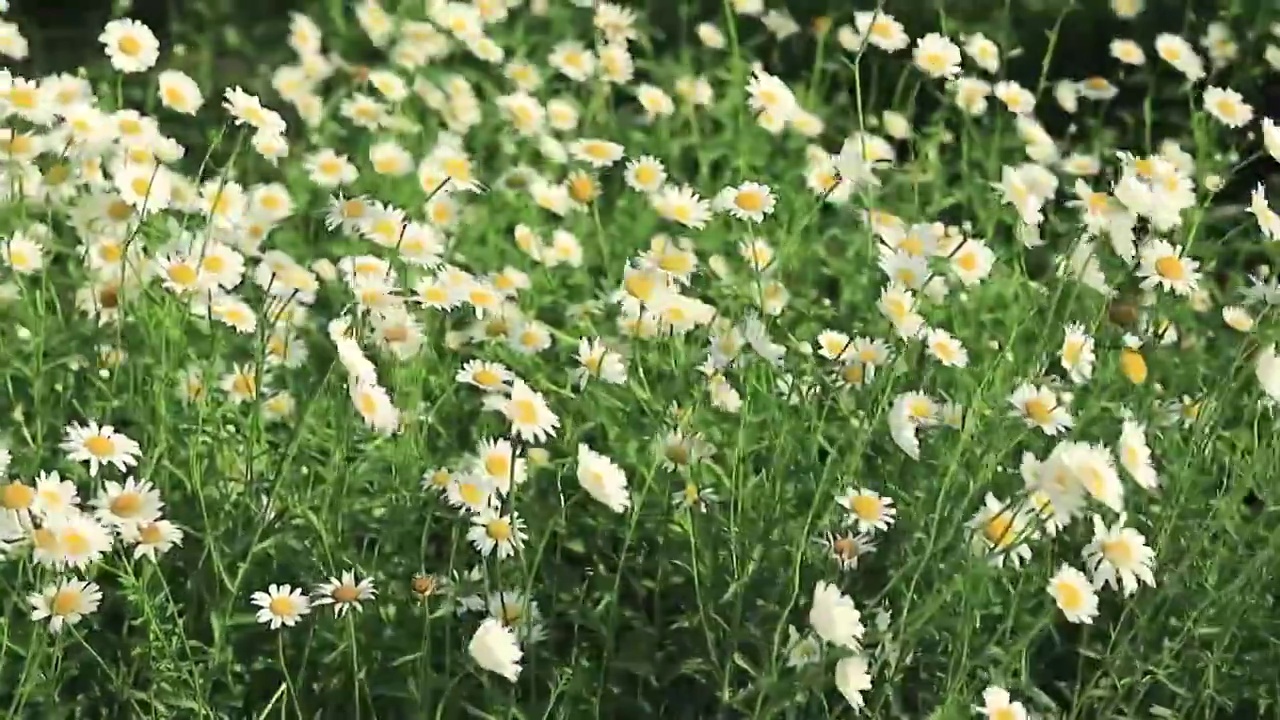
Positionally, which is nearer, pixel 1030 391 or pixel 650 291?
pixel 1030 391

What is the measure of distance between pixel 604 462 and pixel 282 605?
0.34 metres

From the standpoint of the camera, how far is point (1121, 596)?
172 centimetres

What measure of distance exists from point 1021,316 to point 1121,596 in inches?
20.4

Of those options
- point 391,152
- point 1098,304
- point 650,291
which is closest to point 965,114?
point 1098,304

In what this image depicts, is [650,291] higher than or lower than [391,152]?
higher

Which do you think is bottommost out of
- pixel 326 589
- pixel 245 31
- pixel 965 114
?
pixel 245 31

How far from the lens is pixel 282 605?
1521 mm

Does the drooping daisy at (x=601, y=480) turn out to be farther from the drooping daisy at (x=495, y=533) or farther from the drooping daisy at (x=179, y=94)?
the drooping daisy at (x=179, y=94)

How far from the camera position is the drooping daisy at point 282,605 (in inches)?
59.1

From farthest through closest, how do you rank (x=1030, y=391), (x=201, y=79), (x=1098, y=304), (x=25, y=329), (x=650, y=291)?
(x=201, y=79)
(x=1098, y=304)
(x=25, y=329)
(x=650, y=291)
(x=1030, y=391)

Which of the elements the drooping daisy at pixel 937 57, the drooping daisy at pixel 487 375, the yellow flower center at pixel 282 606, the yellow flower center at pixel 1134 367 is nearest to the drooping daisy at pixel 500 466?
the drooping daisy at pixel 487 375

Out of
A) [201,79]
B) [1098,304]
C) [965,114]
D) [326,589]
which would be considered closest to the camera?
[326,589]

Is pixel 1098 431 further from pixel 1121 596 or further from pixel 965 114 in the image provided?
pixel 965 114

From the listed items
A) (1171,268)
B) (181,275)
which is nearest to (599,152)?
(181,275)
